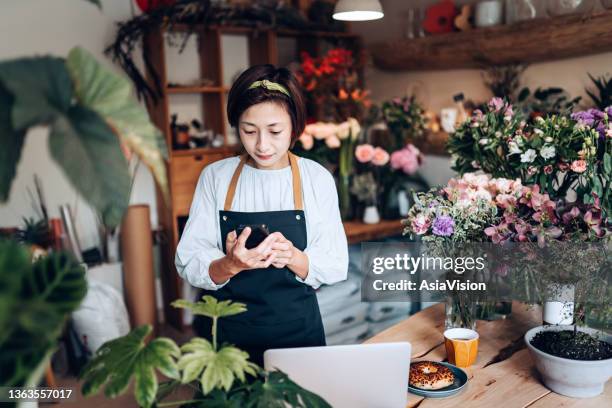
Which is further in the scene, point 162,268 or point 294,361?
point 162,268

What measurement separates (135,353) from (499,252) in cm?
113

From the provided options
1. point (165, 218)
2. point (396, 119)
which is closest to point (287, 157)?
point (396, 119)

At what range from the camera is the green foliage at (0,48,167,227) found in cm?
65

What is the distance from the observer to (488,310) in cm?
199

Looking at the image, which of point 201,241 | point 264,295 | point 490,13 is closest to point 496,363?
point 264,295

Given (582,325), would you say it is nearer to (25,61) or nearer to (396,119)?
(25,61)

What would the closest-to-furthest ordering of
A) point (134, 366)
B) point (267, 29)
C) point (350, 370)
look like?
point (134, 366), point (350, 370), point (267, 29)

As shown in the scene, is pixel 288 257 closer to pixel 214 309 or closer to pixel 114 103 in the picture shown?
pixel 214 309

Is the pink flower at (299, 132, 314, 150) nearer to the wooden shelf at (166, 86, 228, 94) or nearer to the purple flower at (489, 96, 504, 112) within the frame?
the wooden shelf at (166, 86, 228, 94)

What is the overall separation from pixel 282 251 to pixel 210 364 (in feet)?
2.25

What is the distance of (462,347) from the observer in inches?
66.5

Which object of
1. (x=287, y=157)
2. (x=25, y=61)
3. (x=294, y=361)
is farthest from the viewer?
(x=287, y=157)

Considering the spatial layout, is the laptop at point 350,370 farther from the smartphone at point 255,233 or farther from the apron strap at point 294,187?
the apron strap at point 294,187

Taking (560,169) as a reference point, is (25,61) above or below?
above
